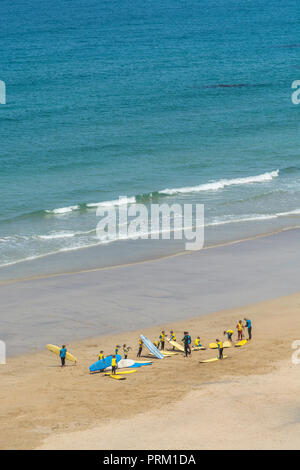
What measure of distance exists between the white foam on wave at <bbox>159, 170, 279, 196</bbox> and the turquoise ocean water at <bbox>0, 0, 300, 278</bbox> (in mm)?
153

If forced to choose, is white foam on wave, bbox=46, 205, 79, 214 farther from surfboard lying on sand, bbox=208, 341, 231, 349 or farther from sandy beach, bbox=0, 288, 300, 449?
surfboard lying on sand, bbox=208, 341, 231, 349

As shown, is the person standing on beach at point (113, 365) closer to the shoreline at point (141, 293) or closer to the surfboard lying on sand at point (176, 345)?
the surfboard lying on sand at point (176, 345)

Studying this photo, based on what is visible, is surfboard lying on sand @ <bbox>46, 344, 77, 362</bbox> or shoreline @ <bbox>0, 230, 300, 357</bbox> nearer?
surfboard lying on sand @ <bbox>46, 344, 77, 362</bbox>

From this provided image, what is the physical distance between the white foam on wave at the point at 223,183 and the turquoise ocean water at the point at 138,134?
0.15 meters

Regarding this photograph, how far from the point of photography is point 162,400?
23516 millimetres

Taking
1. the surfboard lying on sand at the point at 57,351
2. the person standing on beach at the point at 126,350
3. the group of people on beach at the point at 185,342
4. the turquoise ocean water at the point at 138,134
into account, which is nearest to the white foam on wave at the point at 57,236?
the turquoise ocean water at the point at 138,134

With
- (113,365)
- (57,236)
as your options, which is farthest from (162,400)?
(57,236)

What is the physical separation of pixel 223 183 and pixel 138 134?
13.2 m

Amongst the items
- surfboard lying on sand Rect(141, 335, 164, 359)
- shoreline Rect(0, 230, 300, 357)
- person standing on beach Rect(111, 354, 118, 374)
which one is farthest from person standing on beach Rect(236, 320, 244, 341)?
person standing on beach Rect(111, 354, 118, 374)

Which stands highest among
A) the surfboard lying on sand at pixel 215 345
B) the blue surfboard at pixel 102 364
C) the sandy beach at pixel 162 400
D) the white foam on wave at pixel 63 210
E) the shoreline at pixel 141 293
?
the white foam on wave at pixel 63 210

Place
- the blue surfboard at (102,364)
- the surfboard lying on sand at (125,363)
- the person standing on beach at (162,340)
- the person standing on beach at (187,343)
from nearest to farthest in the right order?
the blue surfboard at (102,364) → the surfboard lying on sand at (125,363) → the person standing on beach at (187,343) → the person standing on beach at (162,340)

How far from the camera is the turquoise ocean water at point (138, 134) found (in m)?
44.8

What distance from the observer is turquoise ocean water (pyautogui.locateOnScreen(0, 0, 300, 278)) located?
4481 cm

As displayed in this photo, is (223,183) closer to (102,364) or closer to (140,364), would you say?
(140,364)
